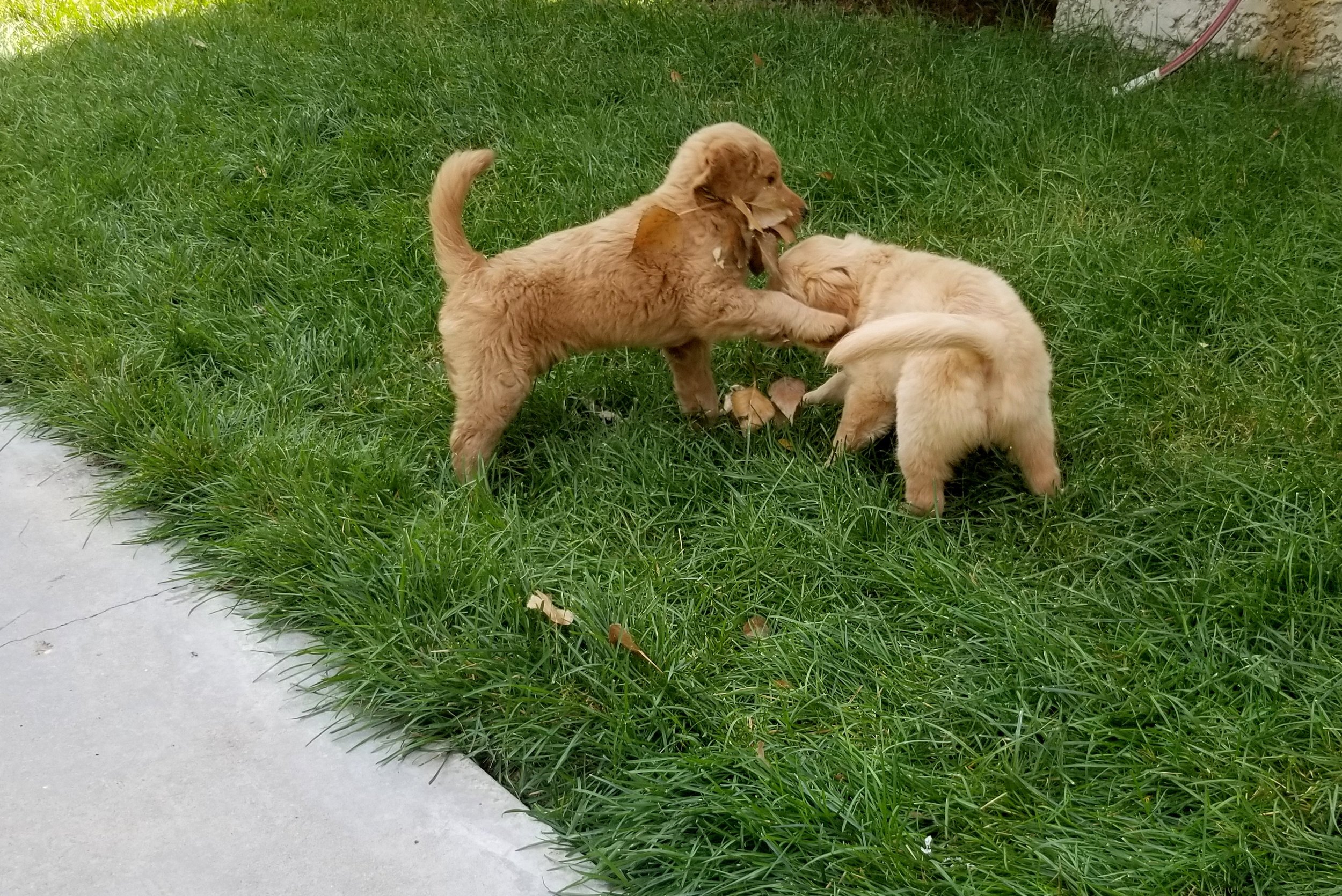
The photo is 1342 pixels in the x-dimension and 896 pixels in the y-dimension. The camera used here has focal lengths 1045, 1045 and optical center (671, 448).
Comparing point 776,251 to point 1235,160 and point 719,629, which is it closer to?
point 719,629

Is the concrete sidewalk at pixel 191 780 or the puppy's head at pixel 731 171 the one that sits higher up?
the puppy's head at pixel 731 171

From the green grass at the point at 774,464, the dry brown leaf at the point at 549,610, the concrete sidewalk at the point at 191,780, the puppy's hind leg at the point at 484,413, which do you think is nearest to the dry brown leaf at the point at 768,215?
the green grass at the point at 774,464

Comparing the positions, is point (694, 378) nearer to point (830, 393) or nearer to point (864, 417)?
point (830, 393)

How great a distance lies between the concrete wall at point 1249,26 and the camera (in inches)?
211

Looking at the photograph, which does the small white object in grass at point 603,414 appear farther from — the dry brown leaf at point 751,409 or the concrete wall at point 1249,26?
the concrete wall at point 1249,26

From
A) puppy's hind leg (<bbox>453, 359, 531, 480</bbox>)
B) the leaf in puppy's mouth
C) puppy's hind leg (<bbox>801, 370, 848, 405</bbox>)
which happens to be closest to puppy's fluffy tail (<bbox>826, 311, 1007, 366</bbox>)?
puppy's hind leg (<bbox>801, 370, 848, 405</bbox>)

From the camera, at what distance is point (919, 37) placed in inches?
242

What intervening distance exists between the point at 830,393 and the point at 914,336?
0.94 metres

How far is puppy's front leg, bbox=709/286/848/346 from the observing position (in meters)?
3.37

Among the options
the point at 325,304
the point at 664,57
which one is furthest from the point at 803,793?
the point at 664,57

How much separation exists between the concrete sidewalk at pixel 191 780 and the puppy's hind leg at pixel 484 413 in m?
0.86

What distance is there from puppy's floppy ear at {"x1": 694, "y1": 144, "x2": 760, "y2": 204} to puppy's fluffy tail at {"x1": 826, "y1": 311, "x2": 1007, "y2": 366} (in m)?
0.92

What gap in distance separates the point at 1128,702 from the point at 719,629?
39.2 inches

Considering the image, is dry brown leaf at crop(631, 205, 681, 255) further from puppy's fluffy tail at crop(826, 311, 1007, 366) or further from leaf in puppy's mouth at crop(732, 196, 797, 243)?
puppy's fluffy tail at crop(826, 311, 1007, 366)
